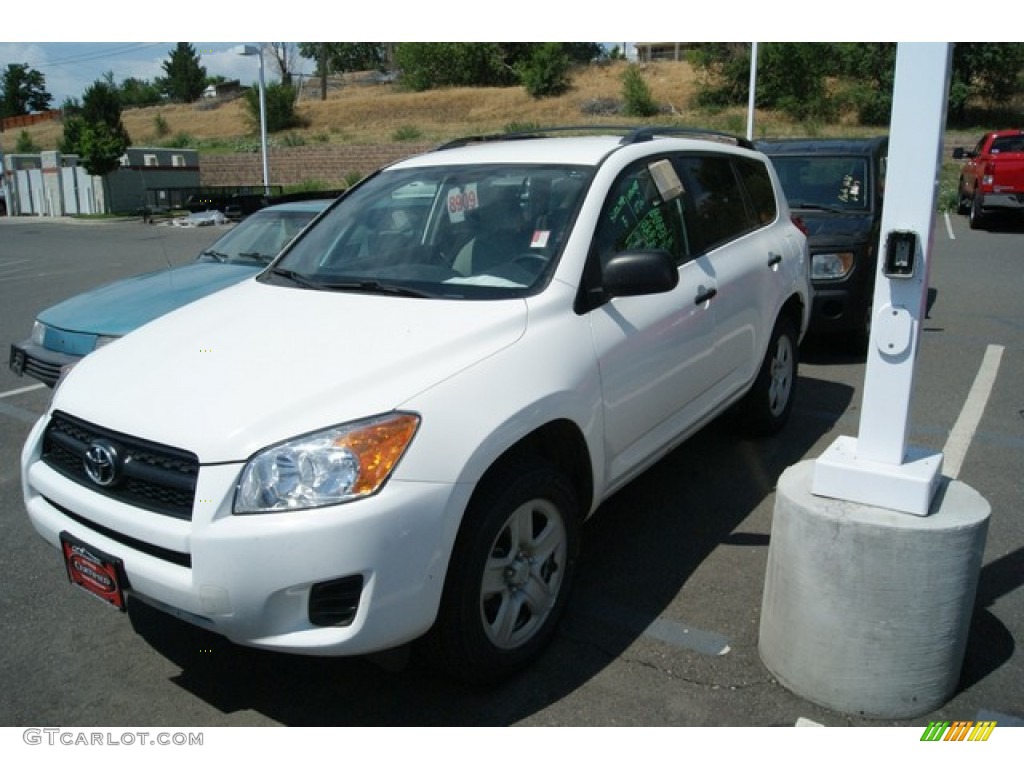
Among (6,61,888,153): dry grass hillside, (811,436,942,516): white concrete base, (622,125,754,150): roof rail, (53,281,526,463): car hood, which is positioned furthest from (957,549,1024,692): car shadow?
(6,61,888,153): dry grass hillside

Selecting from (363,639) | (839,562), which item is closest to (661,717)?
(839,562)

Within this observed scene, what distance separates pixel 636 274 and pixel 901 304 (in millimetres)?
924

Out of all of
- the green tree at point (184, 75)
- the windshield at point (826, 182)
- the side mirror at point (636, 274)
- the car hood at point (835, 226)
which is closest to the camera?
the side mirror at point (636, 274)

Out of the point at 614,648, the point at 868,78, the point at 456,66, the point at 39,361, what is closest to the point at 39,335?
the point at 39,361

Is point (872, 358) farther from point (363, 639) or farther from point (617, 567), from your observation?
point (363, 639)

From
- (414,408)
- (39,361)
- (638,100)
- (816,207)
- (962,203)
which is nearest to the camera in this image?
(414,408)

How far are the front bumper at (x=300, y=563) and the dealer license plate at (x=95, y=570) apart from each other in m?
0.08

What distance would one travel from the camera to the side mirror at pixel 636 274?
323 centimetres

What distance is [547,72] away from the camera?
59969 millimetres

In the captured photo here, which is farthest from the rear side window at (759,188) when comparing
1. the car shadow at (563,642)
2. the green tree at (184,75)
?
the green tree at (184,75)

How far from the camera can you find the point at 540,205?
11.8ft

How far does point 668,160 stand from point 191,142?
61.5 metres

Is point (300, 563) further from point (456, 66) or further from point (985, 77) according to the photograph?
point (456, 66)

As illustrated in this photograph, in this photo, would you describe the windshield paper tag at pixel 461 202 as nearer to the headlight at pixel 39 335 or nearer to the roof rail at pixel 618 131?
the roof rail at pixel 618 131
